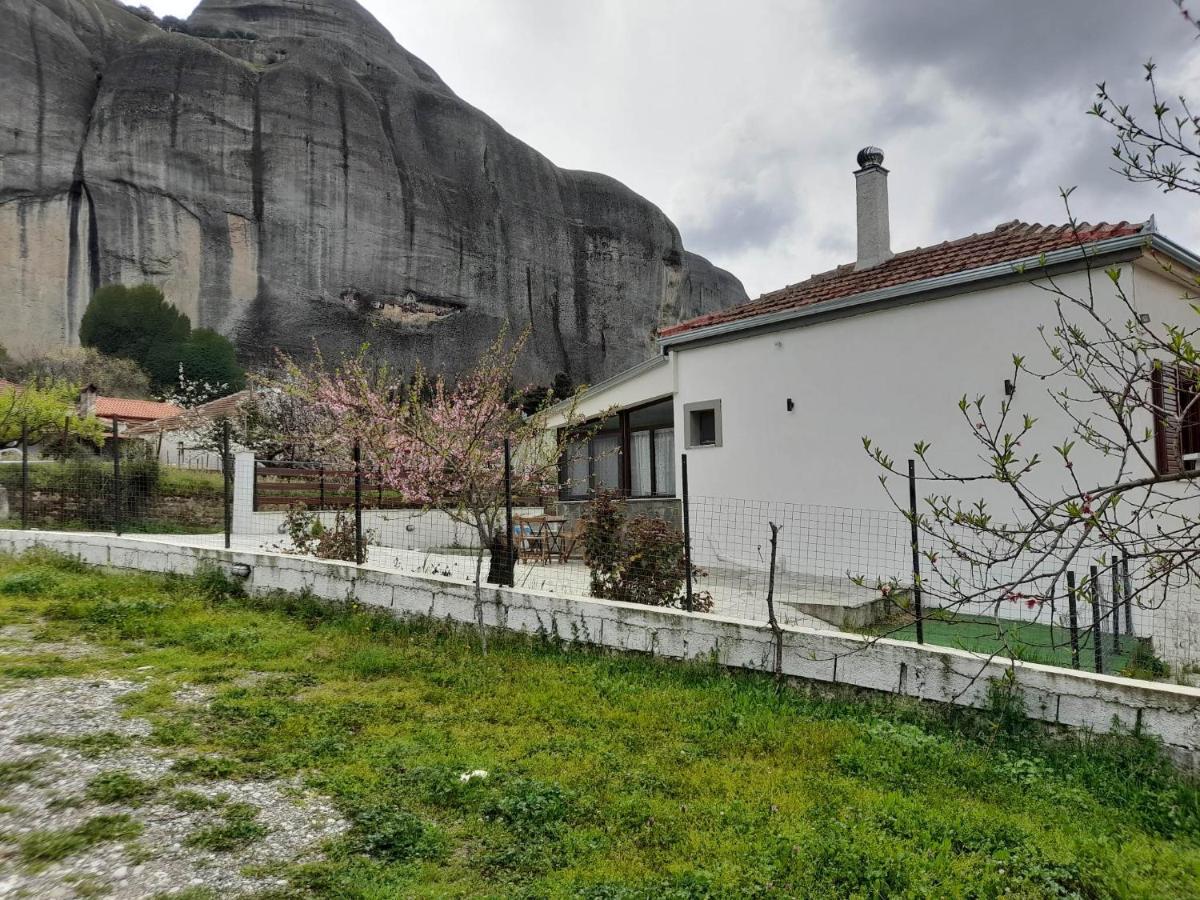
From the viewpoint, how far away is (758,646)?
5.11m

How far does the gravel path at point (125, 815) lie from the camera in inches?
105

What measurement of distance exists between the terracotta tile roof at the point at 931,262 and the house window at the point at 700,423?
1367 millimetres

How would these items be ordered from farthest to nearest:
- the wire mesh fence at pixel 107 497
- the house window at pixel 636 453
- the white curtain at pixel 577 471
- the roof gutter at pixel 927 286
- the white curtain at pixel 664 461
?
the white curtain at pixel 577 471
the house window at pixel 636 453
the white curtain at pixel 664 461
the wire mesh fence at pixel 107 497
the roof gutter at pixel 927 286

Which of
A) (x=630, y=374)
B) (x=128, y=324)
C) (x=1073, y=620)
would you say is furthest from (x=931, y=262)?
(x=128, y=324)

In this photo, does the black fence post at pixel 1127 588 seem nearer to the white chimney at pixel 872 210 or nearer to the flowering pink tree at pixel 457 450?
the flowering pink tree at pixel 457 450

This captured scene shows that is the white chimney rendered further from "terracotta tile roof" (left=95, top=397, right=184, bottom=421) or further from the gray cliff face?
the gray cliff face

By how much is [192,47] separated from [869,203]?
126 feet

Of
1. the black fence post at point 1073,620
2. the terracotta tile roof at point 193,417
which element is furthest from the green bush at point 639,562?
the terracotta tile roof at point 193,417

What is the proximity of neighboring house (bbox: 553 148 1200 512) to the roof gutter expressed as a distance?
0.07 feet

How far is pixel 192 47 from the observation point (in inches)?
1366

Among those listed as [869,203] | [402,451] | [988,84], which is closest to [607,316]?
[869,203]

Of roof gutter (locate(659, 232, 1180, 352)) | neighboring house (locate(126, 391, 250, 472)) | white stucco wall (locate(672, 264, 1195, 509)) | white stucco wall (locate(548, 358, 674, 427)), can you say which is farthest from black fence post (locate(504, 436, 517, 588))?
neighboring house (locate(126, 391, 250, 472))

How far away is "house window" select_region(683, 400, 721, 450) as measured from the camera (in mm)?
11770

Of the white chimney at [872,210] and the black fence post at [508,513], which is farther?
the white chimney at [872,210]
